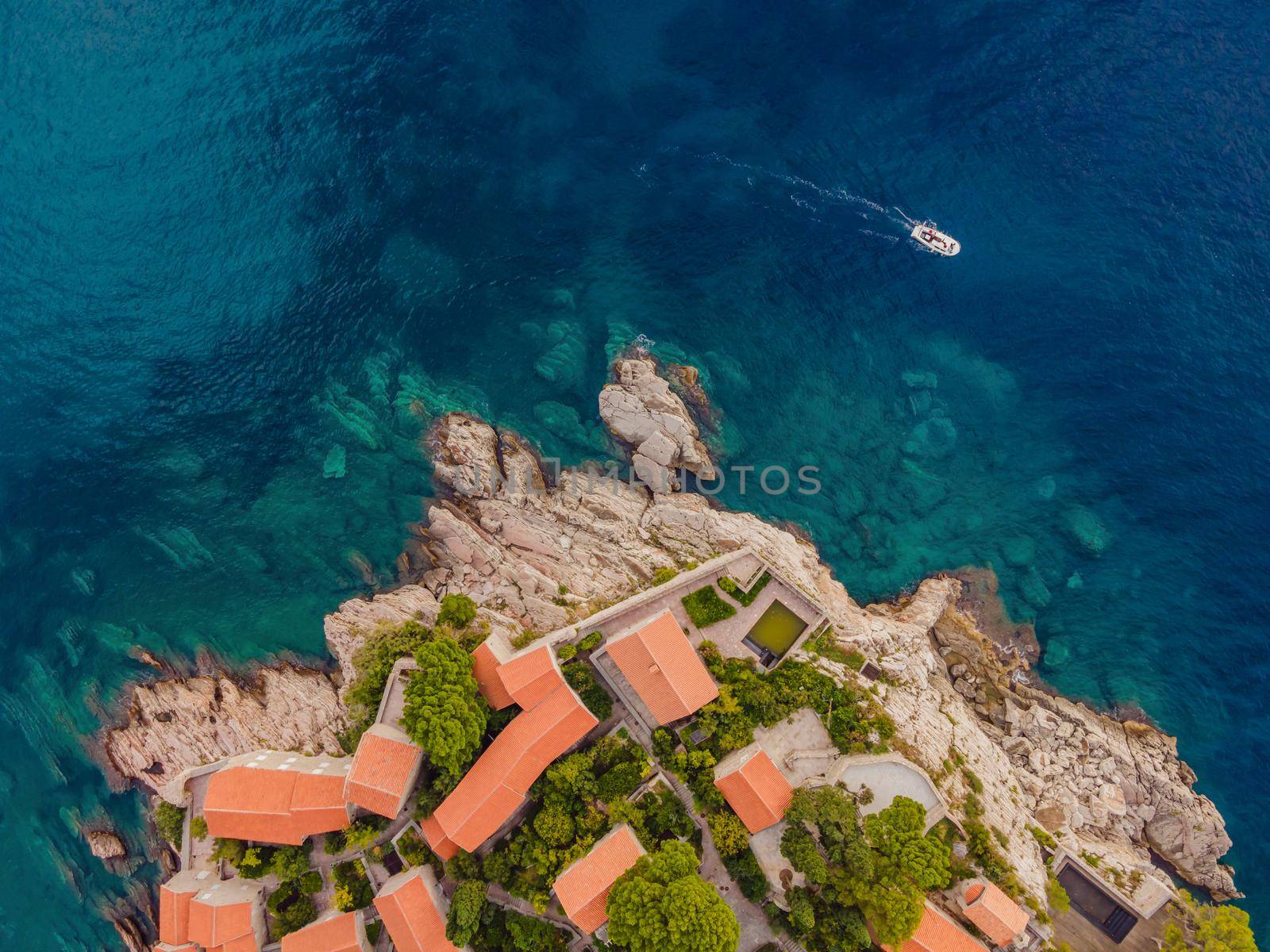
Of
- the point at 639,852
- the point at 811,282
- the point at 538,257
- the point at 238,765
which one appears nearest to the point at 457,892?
the point at 639,852

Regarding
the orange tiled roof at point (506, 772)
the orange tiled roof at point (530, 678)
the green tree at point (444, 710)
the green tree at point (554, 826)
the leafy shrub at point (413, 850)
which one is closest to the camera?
the green tree at point (444, 710)

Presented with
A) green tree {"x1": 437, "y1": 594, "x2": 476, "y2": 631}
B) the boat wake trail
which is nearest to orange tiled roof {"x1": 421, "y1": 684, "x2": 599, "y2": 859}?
green tree {"x1": 437, "y1": 594, "x2": 476, "y2": 631}

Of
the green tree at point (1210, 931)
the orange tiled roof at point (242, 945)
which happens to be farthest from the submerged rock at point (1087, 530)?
the orange tiled roof at point (242, 945)

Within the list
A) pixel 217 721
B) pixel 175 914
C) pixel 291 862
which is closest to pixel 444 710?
pixel 291 862

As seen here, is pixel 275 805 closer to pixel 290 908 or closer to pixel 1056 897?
pixel 290 908

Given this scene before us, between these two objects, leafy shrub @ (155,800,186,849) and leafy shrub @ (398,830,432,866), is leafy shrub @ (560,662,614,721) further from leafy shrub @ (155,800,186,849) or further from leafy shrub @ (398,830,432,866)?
leafy shrub @ (155,800,186,849)

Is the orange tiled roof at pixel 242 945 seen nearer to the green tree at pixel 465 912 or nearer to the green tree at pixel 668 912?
the green tree at pixel 465 912
